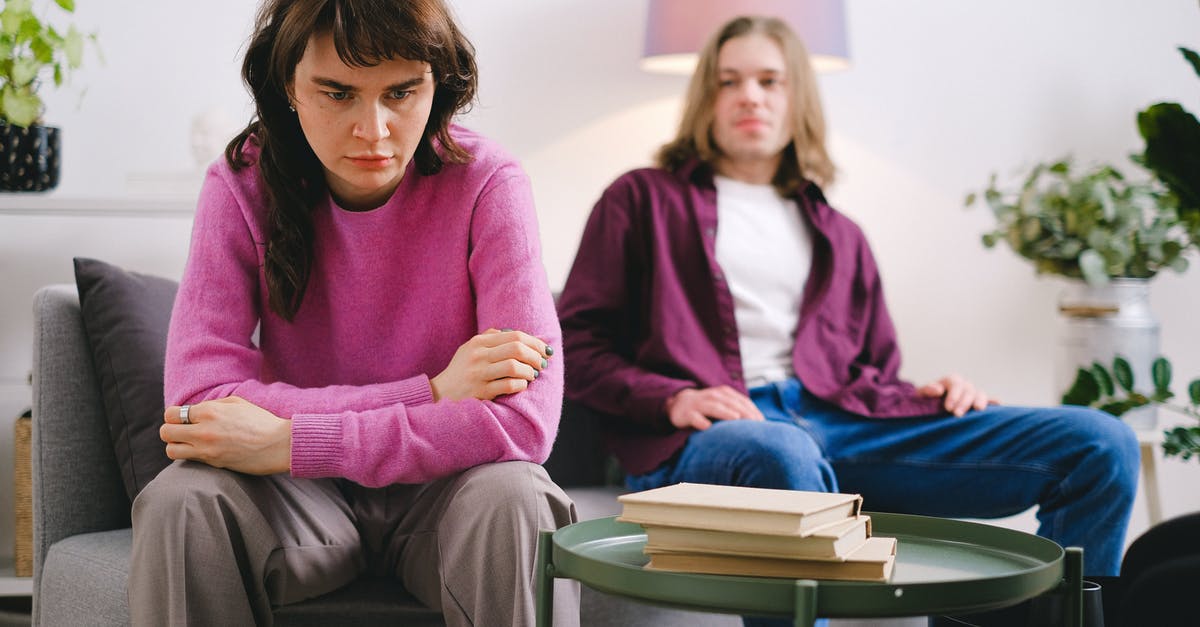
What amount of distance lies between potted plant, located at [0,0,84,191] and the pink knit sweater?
0.62 metres

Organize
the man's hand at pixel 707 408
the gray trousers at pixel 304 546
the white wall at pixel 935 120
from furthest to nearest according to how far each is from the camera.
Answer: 1. the white wall at pixel 935 120
2. the man's hand at pixel 707 408
3. the gray trousers at pixel 304 546

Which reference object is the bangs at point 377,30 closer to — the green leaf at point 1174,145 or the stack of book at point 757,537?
the stack of book at point 757,537

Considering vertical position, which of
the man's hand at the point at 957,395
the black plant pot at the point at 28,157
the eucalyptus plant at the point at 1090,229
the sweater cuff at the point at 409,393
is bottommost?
the man's hand at the point at 957,395

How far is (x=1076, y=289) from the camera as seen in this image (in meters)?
2.47

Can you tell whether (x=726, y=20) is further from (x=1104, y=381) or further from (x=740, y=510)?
(x=740, y=510)

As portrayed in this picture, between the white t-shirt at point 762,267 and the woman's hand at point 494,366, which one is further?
the white t-shirt at point 762,267

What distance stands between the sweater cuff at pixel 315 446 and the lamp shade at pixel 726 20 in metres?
1.32

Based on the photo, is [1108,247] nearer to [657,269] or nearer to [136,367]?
[657,269]

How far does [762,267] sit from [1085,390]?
2.08 feet

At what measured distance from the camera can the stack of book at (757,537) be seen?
Result: 1.00 m


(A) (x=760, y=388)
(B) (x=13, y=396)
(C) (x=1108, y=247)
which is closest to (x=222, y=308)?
(B) (x=13, y=396)

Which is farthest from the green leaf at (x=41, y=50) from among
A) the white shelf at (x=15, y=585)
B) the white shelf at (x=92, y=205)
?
the white shelf at (x=15, y=585)

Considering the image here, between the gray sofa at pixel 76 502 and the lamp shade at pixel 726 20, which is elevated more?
the lamp shade at pixel 726 20

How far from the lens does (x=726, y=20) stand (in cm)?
237
